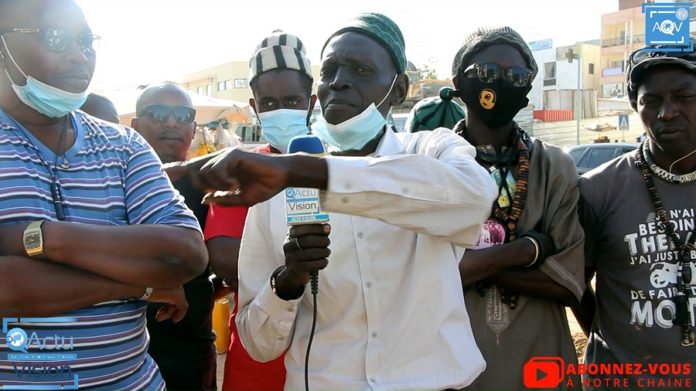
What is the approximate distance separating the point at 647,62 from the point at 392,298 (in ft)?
6.12

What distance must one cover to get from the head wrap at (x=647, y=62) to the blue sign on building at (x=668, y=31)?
5 cm

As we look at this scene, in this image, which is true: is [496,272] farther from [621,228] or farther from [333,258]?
[333,258]

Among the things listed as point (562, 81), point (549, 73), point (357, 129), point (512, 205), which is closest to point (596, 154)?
point (512, 205)

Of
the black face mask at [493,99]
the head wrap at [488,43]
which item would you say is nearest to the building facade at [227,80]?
the head wrap at [488,43]

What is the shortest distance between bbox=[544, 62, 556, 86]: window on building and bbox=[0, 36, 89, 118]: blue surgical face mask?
4626 centimetres

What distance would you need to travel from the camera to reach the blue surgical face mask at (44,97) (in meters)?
2.03

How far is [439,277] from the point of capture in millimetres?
1965

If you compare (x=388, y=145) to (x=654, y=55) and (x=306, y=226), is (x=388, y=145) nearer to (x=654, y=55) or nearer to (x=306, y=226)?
(x=306, y=226)

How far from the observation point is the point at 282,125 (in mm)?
3129

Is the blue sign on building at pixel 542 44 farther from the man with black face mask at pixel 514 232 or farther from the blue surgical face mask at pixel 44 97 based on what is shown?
the blue surgical face mask at pixel 44 97

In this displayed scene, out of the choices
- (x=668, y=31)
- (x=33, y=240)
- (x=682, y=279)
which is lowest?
(x=682, y=279)

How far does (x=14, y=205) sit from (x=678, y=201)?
9.13 feet

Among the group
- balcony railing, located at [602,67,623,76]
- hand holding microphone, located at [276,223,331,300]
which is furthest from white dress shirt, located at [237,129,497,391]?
balcony railing, located at [602,67,623,76]

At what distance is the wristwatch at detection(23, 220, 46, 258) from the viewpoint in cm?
182
